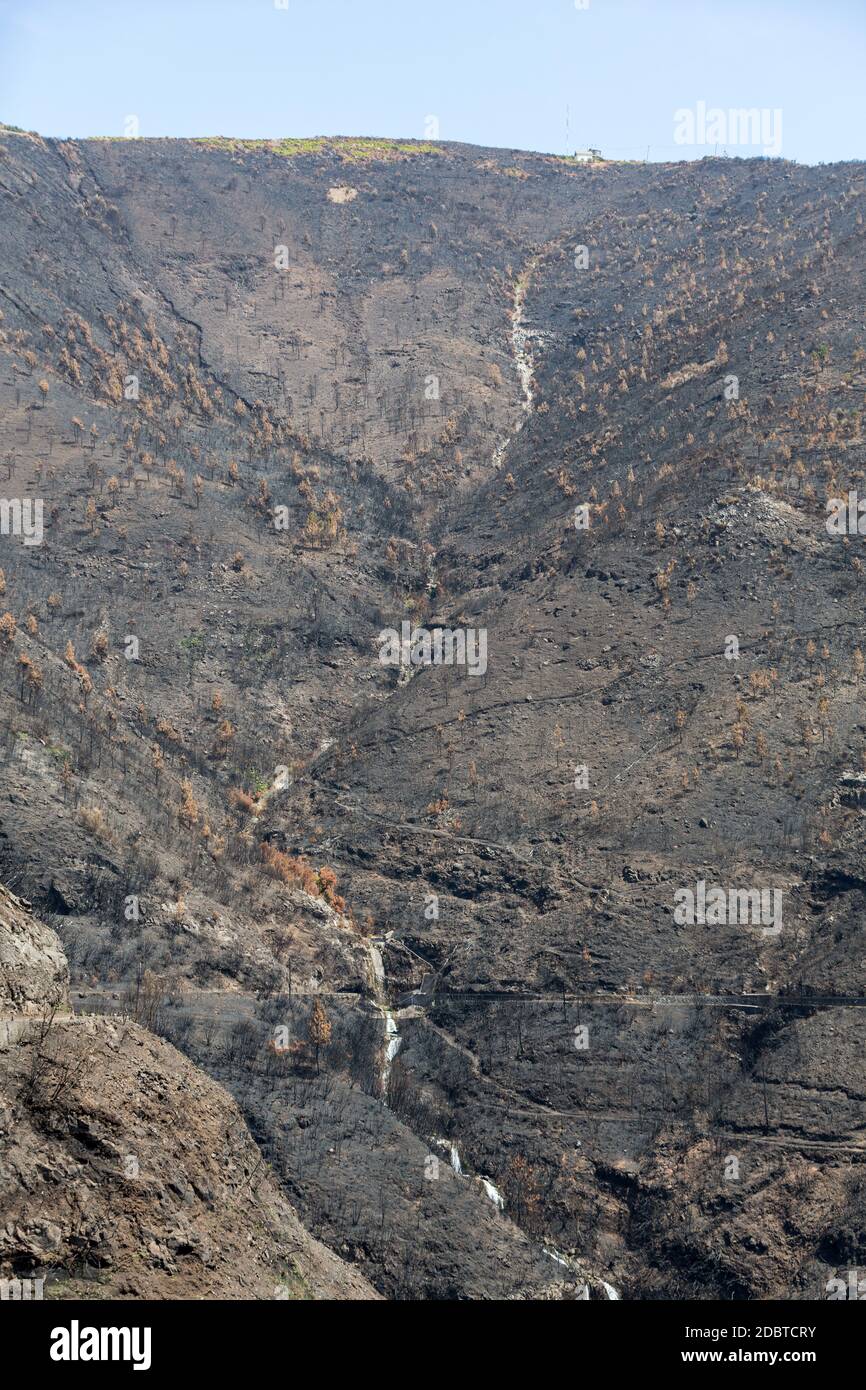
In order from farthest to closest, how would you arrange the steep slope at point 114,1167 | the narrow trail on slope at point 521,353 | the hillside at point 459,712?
the narrow trail on slope at point 521,353 < the hillside at point 459,712 < the steep slope at point 114,1167

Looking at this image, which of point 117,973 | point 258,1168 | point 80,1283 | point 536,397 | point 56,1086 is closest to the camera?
point 80,1283

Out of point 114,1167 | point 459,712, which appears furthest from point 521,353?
point 114,1167

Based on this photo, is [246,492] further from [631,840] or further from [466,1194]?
[466,1194]

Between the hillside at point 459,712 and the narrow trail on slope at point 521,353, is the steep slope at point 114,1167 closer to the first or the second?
the hillside at point 459,712

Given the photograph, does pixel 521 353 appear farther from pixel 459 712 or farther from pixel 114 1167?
pixel 114 1167

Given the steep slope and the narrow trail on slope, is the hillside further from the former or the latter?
the steep slope

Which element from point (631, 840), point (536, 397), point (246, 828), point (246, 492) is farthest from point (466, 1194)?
point (536, 397)

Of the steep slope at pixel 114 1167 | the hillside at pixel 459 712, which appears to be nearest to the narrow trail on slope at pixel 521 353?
the hillside at pixel 459 712

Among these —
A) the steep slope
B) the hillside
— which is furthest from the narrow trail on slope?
the steep slope

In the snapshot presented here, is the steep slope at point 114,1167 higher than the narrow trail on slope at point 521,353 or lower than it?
lower
